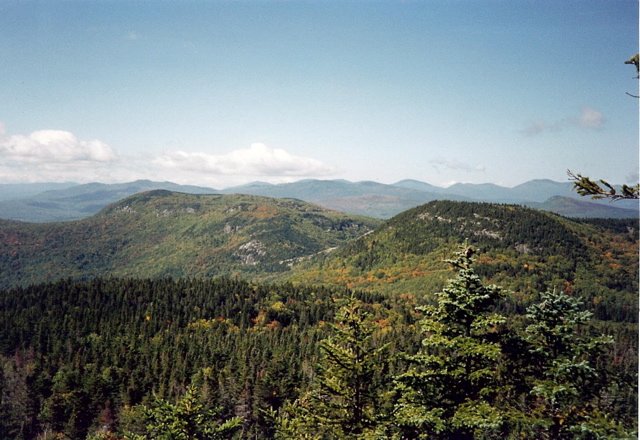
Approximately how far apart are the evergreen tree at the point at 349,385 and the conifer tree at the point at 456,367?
1826 mm

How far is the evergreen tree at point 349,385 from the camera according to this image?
19.8 m

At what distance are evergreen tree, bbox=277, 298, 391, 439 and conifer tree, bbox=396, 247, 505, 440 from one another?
A: 1.83 meters

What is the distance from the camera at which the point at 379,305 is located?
612ft

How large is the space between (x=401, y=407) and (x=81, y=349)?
157728 millimetres

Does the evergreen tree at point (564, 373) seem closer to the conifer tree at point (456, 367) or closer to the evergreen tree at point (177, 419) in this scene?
the conifer tree at point (456, 367)

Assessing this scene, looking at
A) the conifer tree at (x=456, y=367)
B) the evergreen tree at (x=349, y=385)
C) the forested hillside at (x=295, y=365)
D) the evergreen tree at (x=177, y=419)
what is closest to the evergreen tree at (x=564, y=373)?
the forested hillside at (x=295, y=365)

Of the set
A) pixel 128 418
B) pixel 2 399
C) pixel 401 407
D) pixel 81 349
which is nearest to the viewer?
pixel 401 407

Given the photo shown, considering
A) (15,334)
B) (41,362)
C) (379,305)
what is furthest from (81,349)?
(379,305)

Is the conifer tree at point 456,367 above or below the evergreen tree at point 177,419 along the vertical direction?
above

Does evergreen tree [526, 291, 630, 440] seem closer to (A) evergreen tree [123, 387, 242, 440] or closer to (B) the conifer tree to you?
(B) the conifer tree

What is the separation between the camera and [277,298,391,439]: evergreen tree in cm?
1983

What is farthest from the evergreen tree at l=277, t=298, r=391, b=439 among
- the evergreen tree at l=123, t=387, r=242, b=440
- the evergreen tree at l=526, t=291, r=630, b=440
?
the evergreen tree at l=526, t=291, r=630, b=440

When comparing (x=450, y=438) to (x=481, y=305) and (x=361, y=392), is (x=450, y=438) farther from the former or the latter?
(x=481, y=305)

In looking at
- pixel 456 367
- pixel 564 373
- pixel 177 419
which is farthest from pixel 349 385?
pixel 564 373
